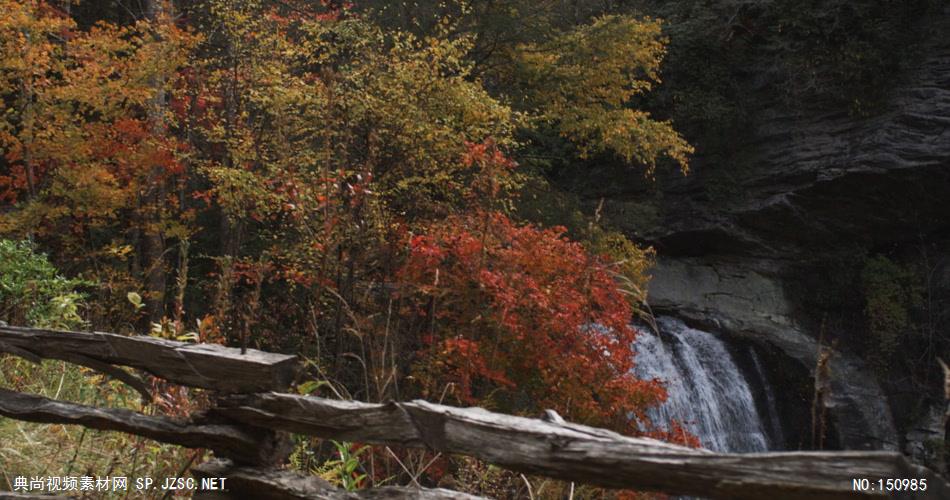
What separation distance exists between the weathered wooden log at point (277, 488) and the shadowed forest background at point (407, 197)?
0.32m

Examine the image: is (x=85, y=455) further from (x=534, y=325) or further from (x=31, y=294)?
(x=534, y=325)

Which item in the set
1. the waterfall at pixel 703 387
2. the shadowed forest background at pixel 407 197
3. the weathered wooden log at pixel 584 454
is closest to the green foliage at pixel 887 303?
the shadowed forest background at pixel 407 197

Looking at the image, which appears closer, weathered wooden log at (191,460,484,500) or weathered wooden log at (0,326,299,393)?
weathered wooden log at (191,460,484,500)

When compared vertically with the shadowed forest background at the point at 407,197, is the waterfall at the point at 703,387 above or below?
below

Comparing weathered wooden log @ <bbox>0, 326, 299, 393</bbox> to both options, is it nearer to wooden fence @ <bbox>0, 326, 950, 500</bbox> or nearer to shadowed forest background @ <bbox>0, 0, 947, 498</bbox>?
wooden fence @ <bbox>0, 326, 950, 500</bbox>

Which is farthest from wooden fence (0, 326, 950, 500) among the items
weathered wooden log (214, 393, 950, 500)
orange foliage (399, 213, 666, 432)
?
orange foliage (399, 213, 666, 432)

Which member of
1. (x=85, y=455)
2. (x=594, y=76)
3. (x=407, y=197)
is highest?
(x=594, y=76)

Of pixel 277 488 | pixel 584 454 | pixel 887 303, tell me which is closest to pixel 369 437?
pixel 277 488

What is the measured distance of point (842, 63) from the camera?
13875mm

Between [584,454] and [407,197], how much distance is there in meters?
7.11

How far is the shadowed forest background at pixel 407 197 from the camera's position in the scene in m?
5.18

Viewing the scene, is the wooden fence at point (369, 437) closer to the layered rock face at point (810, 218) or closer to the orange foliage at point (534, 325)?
the orange foliage at point (534, 325)

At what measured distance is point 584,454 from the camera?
2.05 meters

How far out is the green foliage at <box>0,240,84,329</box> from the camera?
220 inches
